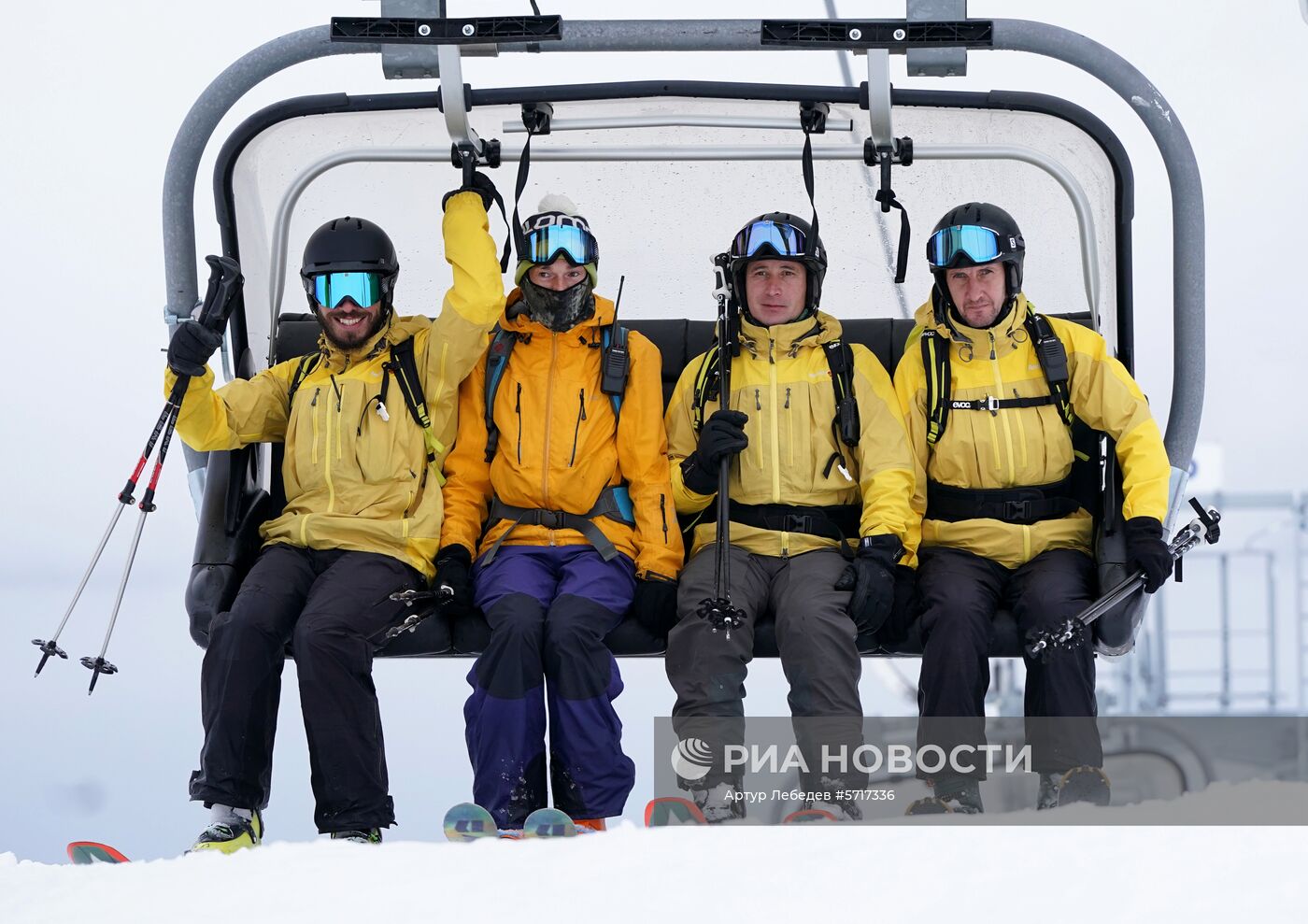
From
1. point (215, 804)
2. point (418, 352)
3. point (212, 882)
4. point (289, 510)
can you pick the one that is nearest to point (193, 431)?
point (289, 510)

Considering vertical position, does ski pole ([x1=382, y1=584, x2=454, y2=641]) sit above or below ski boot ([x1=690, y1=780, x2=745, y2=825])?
above

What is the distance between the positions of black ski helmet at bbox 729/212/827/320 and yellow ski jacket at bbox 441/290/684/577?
1.34 feet

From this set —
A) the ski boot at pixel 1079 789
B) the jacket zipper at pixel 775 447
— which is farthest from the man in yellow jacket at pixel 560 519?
the ski boot at pixel 1079 789

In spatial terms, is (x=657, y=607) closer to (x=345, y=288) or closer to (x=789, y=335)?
(x=789, y=335)

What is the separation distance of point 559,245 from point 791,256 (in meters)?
0.74

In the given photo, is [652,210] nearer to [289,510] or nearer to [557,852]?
[289,510]

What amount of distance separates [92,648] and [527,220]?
16.2 m

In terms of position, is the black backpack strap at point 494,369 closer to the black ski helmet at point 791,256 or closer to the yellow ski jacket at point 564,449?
the yellow ski jacket at point 564,449

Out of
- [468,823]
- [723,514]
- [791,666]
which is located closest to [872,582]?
[791,666]

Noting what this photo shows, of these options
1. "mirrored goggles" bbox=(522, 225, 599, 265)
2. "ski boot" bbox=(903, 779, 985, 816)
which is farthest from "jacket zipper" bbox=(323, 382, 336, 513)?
"ski boot" bbox=(903, 779, 985, 816)

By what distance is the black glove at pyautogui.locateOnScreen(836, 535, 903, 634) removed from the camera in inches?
171

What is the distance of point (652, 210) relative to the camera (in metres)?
5.54

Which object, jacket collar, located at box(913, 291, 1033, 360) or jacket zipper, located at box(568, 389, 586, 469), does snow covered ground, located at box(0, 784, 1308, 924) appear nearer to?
jacket zipper, located at box(568, 389, 586, 469)

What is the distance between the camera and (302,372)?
15.9 feet
